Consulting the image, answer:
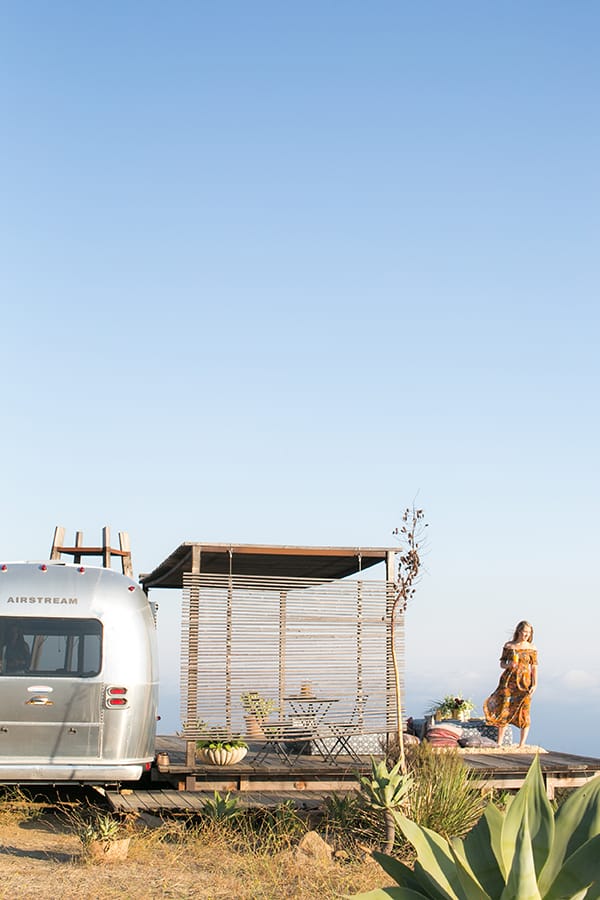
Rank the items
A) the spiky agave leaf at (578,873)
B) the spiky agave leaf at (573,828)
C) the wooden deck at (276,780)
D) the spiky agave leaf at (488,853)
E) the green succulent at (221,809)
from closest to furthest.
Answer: the spiky agave leaf at (578,873) < the spiky agave leaf at (573,828) < the spiky agave leaf at (488,853) < the green succulent at (221,809) < the wooden deck at (276,780)

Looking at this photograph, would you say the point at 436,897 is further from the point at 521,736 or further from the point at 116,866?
the point at 521,736

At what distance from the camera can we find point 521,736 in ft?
50.7

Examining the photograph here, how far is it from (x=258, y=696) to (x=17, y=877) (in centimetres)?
480

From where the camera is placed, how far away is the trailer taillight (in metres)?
11.6

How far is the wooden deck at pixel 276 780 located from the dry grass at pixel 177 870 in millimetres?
771

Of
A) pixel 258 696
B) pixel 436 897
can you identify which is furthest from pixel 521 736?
pixel 436 897

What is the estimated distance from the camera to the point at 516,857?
3898 millimetres

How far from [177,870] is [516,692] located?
7.46 metres

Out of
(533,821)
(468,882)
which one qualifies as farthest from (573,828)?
(468,882)

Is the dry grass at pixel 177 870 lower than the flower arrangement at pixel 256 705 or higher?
lower

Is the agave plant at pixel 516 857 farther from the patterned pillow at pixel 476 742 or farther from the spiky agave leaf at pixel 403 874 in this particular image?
the patterned pillow at pixel 476 742

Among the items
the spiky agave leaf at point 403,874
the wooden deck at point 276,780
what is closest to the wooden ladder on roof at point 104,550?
the wooden deck at point 276,780

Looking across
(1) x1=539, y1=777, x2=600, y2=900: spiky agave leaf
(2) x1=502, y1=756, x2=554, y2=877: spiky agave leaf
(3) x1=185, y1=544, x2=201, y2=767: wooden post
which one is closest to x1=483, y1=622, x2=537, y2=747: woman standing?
(3) x1=185, y1=544, x2=201, y2=767: wooden post

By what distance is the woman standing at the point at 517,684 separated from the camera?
15172 mm
